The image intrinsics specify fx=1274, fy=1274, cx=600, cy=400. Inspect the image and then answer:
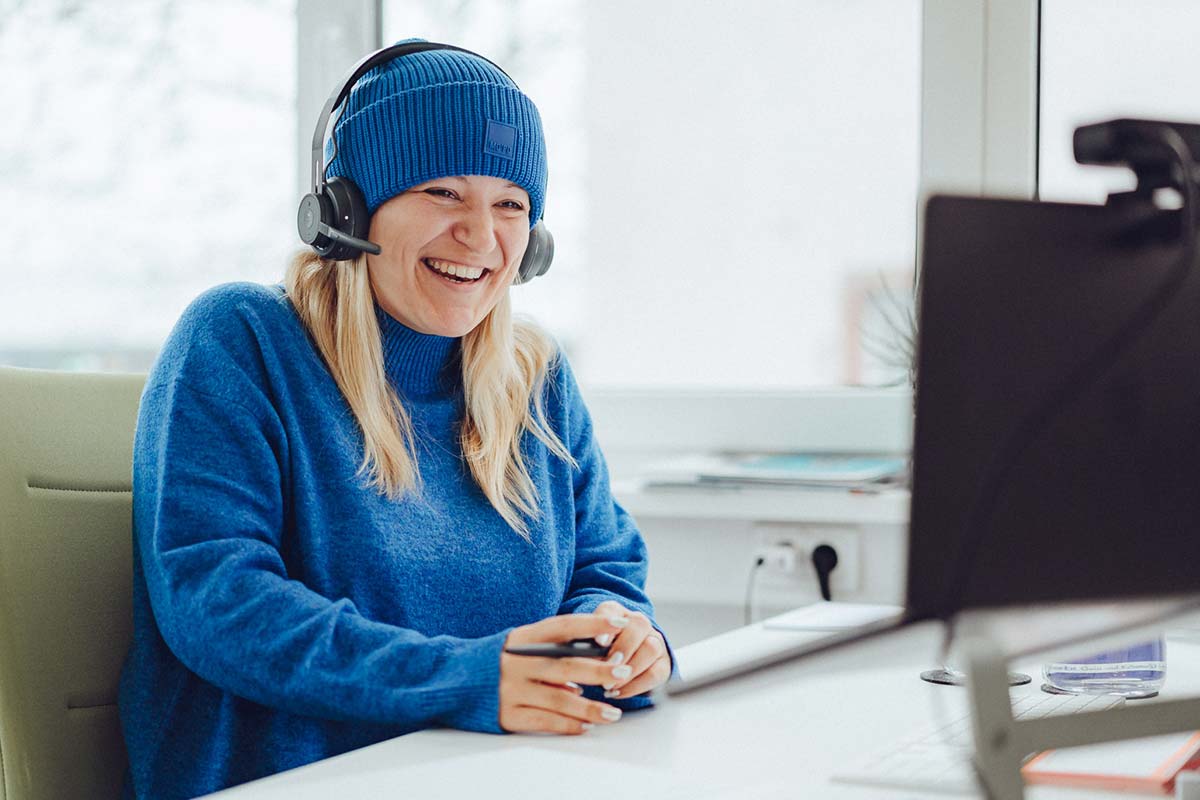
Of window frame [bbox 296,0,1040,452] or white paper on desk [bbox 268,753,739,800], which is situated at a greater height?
window frame [bbox 296,0,1040,452]

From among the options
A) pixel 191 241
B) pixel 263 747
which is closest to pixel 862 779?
pixel 263 747

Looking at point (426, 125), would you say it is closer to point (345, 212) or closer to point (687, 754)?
point (345, 212)

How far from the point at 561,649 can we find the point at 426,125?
57 centimetres

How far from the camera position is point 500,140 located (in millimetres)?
1348

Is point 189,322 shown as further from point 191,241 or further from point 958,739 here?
point 191,241

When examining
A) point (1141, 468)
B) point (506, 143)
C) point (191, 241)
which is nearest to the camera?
point (1141, 468)

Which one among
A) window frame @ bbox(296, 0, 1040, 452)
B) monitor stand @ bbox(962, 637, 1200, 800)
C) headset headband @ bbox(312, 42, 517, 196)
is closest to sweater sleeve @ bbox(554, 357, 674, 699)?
headset headband @ bbox(312, 42, 517, 196)

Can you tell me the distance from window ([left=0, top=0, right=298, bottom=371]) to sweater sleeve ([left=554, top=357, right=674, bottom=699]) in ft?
3.79

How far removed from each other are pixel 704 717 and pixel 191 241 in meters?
1.81

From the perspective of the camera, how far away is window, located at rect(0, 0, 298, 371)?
8.21 ft

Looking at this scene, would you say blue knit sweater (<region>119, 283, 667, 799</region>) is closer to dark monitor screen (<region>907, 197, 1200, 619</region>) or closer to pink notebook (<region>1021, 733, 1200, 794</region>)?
pink notebook (<region>1021, 733, 1200, 794</region>)

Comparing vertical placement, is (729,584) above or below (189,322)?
below

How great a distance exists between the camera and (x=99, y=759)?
47.2 inches

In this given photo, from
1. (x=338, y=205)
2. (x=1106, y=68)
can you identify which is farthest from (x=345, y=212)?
(x=1106, y=68)
